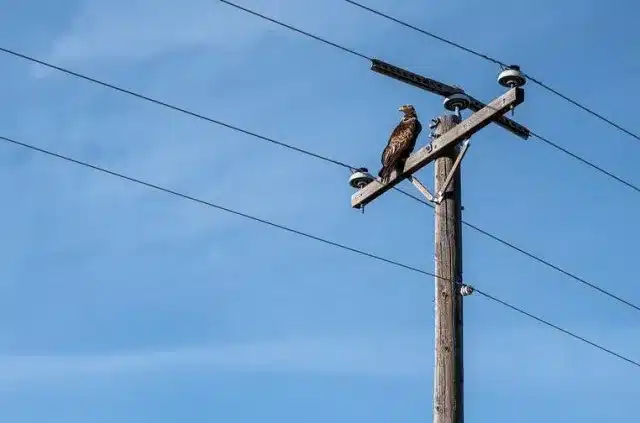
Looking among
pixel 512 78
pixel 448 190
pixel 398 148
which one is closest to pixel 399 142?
pixel 398 148

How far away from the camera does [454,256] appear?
29.3ft

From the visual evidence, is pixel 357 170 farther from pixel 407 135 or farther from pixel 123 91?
pixel 123 91

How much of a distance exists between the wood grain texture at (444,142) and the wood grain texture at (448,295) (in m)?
0.09

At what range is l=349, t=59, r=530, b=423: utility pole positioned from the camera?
8477 millimetres

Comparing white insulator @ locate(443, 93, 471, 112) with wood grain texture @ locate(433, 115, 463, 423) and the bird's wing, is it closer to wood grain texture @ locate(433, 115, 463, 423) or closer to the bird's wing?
wood grain texture @ locate(433, 115, 463, 423)

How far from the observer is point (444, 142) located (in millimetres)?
9289

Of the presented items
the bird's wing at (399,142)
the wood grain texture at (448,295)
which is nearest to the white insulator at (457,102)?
the wood grain texture at (448,295)

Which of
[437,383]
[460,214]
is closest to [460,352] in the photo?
[437,383]

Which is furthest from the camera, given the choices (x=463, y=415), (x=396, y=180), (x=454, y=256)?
(x=396, y=180)

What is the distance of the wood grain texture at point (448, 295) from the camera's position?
331 inches

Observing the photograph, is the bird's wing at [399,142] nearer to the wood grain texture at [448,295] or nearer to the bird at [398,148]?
the bird at [398,148]

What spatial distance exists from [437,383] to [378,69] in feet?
9.28

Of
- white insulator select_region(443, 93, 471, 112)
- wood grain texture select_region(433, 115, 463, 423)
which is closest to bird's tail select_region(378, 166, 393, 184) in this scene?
wood grain texture select_region(433, 115, 463, 423)

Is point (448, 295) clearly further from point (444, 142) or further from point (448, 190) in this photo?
point (444, 142)
